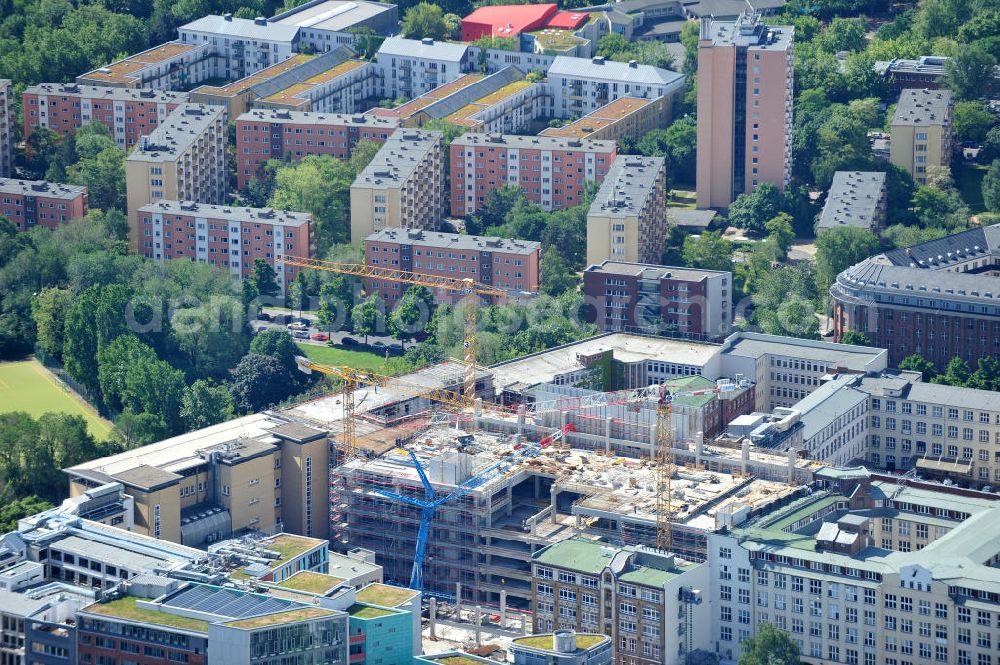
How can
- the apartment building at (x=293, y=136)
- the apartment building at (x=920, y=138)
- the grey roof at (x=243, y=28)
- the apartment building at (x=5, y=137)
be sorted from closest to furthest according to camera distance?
the apartment building at (x=920, y=138) < the apartment building at (x=293, y=136) < the apartment building at (x=5, y=137) < the grey roof at (x=243, y=28)

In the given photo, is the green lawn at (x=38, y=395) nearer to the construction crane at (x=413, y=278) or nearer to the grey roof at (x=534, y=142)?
the construction crane at (x=413, y=278)

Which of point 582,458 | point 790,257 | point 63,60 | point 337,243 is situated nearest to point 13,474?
point 582,458

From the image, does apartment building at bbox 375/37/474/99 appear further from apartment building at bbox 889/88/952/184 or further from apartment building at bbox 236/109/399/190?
apartment building at bbox 889/88/952/184

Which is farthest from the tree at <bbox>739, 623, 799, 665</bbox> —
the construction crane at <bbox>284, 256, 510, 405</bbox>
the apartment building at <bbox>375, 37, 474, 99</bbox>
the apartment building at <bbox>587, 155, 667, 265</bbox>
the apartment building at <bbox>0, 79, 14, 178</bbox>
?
the apartment building at <bbox>375, 37, 474, 99</bbox>

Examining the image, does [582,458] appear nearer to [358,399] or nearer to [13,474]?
[358,399]

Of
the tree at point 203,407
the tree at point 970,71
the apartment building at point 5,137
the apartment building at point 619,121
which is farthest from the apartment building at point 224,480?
the tree at point 970,71

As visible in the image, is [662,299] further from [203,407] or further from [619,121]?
[619,121]
